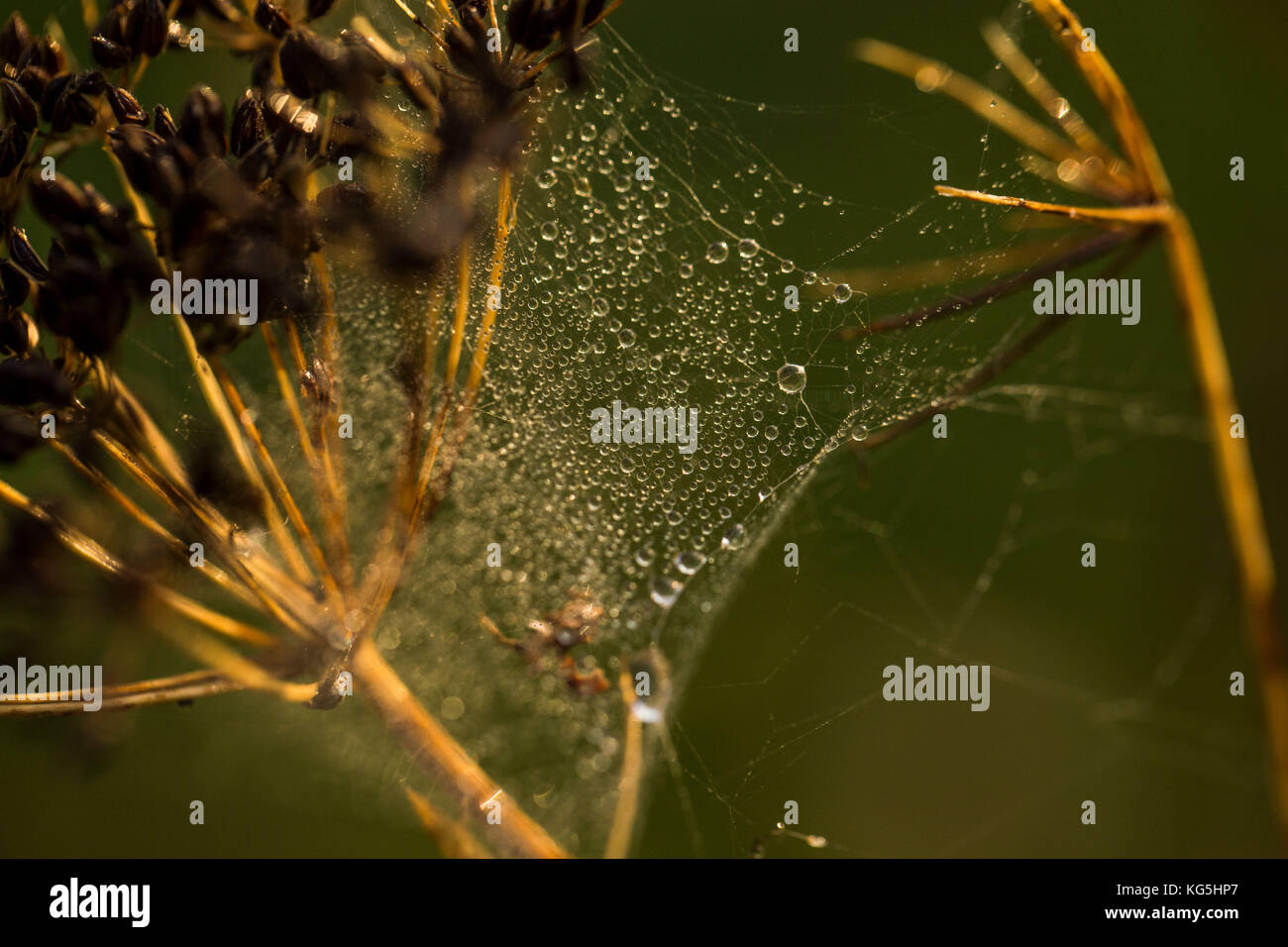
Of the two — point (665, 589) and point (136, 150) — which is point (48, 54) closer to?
point (136, 150)

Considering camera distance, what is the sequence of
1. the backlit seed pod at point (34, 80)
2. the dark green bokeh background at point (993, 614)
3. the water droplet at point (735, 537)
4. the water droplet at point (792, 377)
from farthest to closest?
the dark green bokeh background at point (993, 614) → the water droplet at point (735, 537) → the water droplet at point (792, 377) → the backlit seed pod at point (34, 80)

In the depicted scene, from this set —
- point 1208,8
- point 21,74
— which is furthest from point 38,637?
point 1208,8

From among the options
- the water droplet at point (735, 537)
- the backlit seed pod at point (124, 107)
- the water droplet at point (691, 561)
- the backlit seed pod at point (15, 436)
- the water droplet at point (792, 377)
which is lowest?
the water droplet at point (691, 561)

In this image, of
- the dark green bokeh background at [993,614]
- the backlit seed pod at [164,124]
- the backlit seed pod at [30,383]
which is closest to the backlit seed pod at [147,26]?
the backlit seed pod at [164,124]

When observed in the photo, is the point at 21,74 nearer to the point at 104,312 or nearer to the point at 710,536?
the point at 104,312

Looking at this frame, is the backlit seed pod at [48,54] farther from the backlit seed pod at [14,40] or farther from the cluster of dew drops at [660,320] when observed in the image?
the cluster of dew drops at [660,320]
